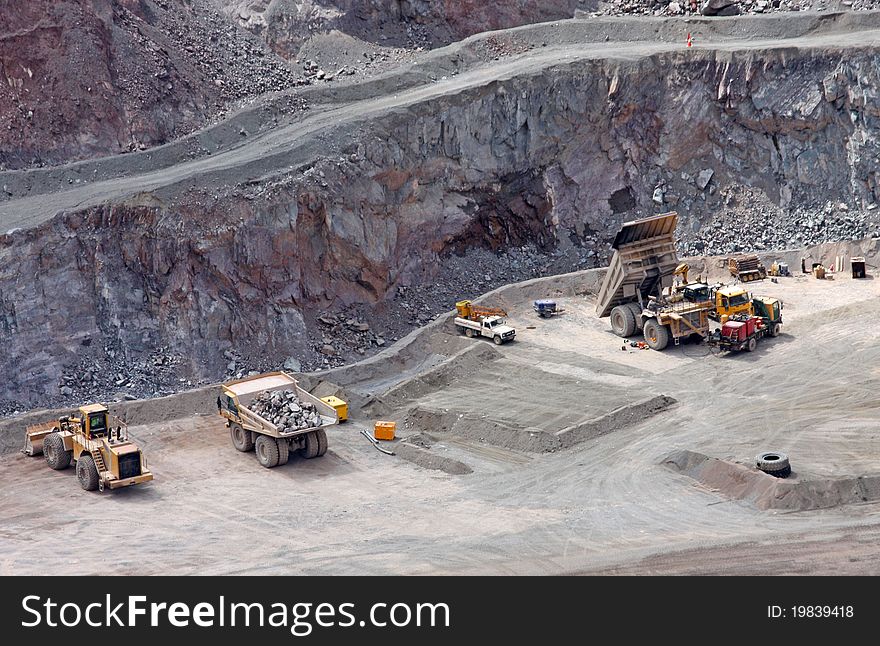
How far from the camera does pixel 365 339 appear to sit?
3484cm

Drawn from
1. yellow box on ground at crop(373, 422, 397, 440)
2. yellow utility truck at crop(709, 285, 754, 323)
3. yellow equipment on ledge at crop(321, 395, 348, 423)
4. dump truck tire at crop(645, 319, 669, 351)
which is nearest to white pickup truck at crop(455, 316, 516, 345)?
dump truck tire at crop(645, 319, 669, 351)

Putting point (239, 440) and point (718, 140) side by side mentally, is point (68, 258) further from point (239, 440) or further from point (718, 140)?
point (718, 140)

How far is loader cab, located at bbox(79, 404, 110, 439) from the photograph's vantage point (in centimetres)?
2520

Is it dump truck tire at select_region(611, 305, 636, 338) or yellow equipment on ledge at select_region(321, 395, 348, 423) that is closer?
yellow equipment on ledge at select_region(321, 395, 348, 423)

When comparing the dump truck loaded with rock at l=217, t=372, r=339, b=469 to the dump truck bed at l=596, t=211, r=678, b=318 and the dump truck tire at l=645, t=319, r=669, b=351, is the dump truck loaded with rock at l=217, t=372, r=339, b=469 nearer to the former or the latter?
the dump truck tire at l=645, t=319, r=669, b=351

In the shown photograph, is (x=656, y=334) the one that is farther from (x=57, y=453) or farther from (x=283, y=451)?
(x=57, y=453)

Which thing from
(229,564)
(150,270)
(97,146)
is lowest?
(229,564)

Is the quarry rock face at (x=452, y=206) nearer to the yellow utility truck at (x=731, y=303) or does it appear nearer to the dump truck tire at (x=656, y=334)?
the yellow utility truck at (x=731, y=303)

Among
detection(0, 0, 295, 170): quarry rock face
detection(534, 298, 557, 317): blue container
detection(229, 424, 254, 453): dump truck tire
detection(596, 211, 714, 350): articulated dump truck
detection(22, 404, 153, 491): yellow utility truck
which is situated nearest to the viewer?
detection(22, 404, 153, 491): yellow utility truck

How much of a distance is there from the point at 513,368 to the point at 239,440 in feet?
25.4

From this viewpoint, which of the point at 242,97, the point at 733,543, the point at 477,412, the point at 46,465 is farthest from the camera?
the point at 242,97

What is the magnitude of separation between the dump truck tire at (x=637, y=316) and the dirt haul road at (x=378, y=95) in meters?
9.96

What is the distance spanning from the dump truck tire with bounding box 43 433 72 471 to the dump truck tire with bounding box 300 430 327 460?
5029mm

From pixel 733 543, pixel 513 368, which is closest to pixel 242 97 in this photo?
pixel 513 368
